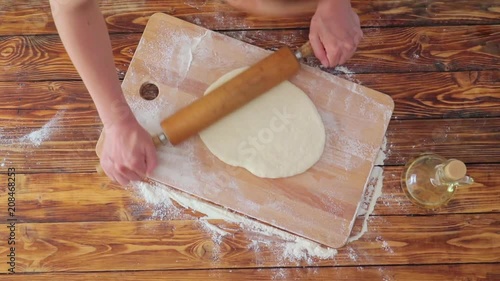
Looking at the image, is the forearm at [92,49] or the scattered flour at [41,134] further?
the scattered flour at [41,134]

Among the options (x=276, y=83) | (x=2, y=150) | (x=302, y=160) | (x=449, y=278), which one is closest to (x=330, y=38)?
(x=276, y=83)

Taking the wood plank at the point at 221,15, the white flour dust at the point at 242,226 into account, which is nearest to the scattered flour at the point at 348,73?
the wood plank at the point at 221,15

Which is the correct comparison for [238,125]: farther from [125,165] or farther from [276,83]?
[125,165]

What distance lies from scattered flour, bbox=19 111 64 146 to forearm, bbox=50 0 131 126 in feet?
0.67

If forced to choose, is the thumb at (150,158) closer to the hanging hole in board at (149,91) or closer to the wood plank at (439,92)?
the hanging hole in board at (149,91)

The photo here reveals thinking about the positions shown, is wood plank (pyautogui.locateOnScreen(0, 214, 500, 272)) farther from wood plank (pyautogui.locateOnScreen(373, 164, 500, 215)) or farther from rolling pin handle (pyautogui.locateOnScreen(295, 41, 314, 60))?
rolling pin handle (pyautogui.locateOnScreen(295, 41, 314, 60))

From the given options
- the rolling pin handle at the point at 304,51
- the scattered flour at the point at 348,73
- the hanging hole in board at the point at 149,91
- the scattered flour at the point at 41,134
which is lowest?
the scattered flour at the point at 348,73

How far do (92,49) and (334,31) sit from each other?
0.47m

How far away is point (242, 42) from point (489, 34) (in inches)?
22.0

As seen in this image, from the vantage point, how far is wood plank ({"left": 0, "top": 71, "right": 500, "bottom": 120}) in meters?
1.06

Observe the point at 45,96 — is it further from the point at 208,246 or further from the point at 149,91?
the point at 208,246

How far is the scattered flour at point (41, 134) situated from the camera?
104cm

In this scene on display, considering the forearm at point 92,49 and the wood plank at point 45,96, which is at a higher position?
the forearm at point 92,49

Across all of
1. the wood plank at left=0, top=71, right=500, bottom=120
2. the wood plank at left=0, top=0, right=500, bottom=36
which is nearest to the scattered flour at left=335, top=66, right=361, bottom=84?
the wood plank at left=0, top=71, right=500, bottom=120
